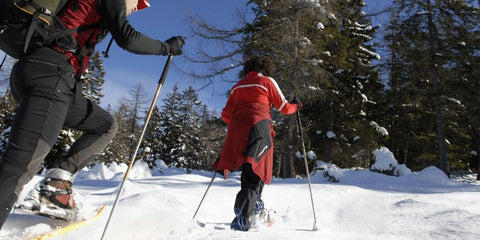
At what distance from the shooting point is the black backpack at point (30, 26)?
62.1 inches

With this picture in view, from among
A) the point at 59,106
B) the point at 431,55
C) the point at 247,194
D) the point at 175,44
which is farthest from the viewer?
the point at 431,55

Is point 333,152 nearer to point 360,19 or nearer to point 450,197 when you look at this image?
point 360,19

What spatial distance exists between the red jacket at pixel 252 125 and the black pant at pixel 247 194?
95mm

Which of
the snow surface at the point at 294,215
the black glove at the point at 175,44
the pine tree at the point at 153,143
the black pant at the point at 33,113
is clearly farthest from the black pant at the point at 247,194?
the pine tree at the point at 153,143

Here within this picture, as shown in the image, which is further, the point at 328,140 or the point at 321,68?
the point at 328,140

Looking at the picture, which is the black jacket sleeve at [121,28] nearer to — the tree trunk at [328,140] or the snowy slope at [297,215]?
the snowy slope at [297,215]

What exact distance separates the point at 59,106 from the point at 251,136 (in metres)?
1.75

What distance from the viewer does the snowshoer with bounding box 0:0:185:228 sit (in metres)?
1.62

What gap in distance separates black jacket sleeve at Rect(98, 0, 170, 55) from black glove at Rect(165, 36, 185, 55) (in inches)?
9.9

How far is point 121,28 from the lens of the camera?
1812 millimetres

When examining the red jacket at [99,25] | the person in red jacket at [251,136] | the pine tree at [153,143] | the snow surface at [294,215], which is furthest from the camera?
the pine tree at [153,143]

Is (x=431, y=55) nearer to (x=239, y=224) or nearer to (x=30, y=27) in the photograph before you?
(x=239, y=224)

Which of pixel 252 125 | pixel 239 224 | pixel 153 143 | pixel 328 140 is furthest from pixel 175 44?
pixel 153 143

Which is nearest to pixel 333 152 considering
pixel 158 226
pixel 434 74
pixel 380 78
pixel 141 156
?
pixel 380 78
